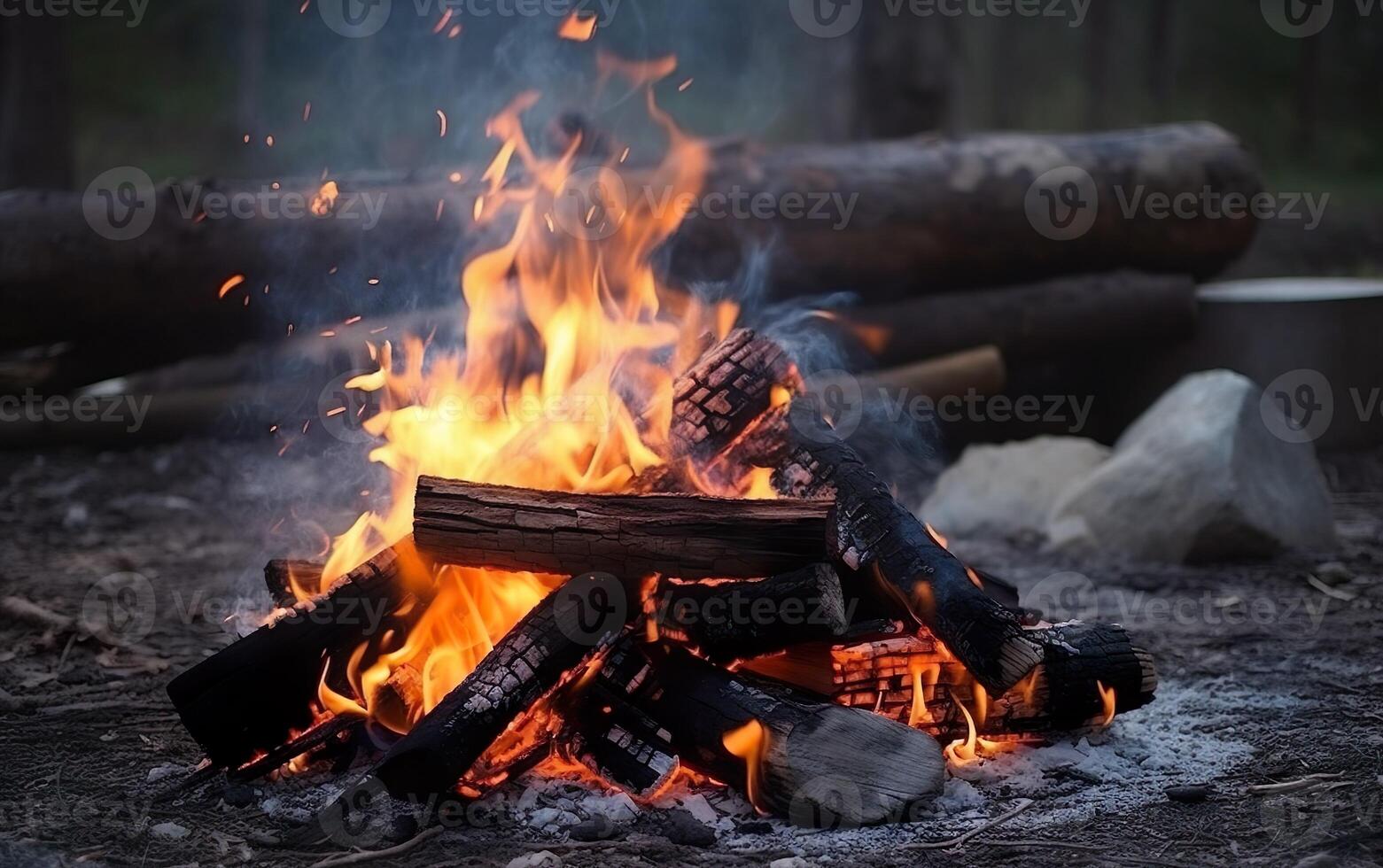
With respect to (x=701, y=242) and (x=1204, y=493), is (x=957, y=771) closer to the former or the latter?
(x=1204, y=493)

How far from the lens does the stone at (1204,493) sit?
5934 millimetres

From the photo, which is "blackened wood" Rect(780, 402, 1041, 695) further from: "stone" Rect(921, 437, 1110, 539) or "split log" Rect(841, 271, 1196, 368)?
"split log" Rect(841, 271, 1196, 368)

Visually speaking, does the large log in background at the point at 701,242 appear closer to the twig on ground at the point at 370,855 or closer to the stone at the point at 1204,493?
the stone at the point at 1204,493

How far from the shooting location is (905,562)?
3549 mm

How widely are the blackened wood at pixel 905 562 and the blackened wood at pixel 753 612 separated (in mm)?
168

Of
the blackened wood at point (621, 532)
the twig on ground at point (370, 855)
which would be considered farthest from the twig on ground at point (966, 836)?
the twig on ground at point (370, 855)

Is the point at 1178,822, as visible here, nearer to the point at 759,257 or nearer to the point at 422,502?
the point at 422,502

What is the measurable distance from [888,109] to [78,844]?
8.43m

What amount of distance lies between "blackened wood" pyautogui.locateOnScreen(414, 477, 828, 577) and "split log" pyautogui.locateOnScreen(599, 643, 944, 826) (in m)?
0.33

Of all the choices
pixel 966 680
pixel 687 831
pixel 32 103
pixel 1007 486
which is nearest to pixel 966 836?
pixel 966 680

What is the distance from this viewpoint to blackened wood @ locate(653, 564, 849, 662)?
3.40 m

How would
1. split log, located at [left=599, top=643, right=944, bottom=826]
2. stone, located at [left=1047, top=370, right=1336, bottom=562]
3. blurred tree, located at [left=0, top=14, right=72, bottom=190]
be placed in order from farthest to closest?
blurred tree, located at [left=0, top=14, right=72, bottom=190] → stone, located at [left=1047, top=370, right=1336, bottom=562] → split log, located at [left=599, top=643, right=944, bottom=826]

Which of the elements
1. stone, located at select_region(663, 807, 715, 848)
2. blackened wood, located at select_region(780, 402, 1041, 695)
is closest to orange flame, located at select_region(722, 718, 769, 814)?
stone, located at select_region(663, 807, 715, 848)

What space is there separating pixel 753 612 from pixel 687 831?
1.99 feet
